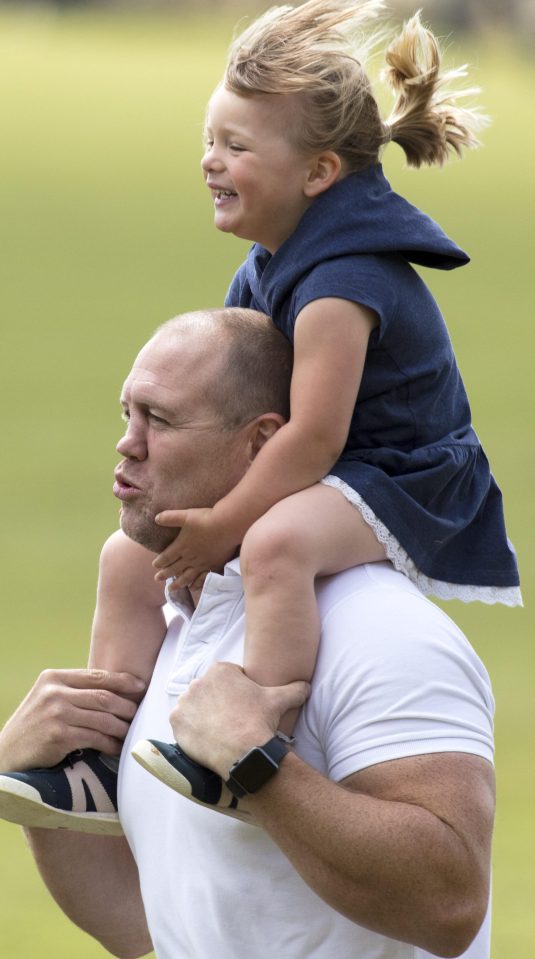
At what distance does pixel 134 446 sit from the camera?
8.13 ft

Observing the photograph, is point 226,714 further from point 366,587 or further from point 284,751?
point 366,587

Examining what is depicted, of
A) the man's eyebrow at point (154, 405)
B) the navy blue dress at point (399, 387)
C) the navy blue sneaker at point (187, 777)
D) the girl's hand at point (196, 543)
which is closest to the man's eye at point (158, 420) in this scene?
the man's eyebrow at point (154, 405)

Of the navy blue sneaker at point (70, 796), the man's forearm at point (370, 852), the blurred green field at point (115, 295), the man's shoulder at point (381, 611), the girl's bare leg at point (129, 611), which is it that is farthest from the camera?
the blurred green field at point (115, 295)

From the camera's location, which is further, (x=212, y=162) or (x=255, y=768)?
(x=212, y=162)

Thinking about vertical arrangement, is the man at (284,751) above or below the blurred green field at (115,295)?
above

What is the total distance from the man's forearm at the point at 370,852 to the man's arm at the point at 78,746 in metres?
0.45

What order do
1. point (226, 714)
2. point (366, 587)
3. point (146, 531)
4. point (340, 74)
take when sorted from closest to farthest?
point (226, 714) → point (366, 587) → point (146, 531) → point (340, 74)

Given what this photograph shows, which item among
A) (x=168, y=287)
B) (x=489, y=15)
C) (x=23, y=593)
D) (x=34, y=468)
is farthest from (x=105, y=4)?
(x=23, y=593)

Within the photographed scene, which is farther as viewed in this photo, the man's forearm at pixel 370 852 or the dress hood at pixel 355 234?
the dress hood at pixel 355 234

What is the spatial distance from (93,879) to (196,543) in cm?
68

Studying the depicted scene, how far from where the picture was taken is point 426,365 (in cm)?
252

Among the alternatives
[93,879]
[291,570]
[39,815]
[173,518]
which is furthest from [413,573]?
[93,879]

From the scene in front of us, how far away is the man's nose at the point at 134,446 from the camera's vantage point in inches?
97.4

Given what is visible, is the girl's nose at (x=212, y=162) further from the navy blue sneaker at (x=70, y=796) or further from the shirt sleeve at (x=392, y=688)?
the navy blue sneaker at (x=70, y=796)
